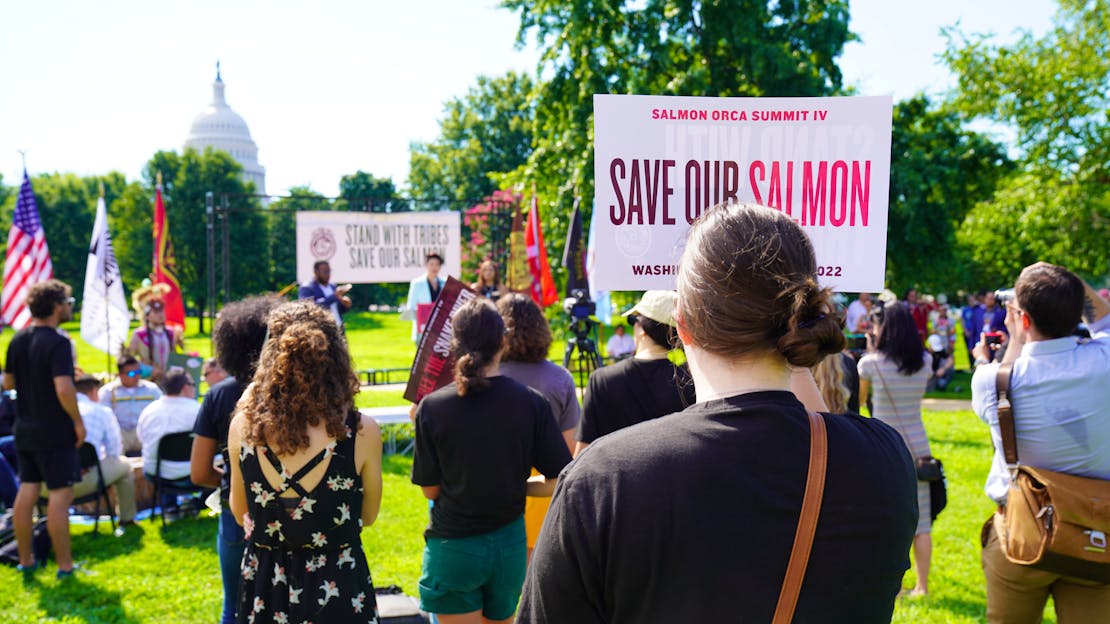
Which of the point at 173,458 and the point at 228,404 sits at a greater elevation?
the point at 228,404

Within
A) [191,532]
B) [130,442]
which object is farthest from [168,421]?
[130,442]

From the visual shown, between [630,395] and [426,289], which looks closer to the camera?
[630,395]

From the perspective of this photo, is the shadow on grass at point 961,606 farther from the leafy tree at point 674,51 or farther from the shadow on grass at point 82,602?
the leafy tree at point 674,51

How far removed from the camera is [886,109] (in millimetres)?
2559

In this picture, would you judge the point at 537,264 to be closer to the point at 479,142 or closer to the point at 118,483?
the point at 118,483

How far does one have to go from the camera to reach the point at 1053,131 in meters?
18.8

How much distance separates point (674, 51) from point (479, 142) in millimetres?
28381

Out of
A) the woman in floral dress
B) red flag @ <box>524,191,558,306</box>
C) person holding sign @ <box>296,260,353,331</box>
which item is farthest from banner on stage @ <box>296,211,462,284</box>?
the woman in floral dress

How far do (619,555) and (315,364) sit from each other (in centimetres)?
191

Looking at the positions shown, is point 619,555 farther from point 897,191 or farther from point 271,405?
point 897,191

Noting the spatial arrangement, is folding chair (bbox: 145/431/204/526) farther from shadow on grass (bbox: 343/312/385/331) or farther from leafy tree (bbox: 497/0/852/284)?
shadow on grass (bbox: 343/312/385/331)

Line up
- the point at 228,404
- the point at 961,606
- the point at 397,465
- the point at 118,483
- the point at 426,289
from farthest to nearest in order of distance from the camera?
the point at 426,289 → the point at 397,465 → the point at 118,483 → the point at 961,606 → the point at 228,404

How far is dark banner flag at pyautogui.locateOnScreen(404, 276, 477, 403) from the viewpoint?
450 cm

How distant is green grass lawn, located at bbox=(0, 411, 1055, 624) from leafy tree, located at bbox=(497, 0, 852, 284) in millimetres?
8911
